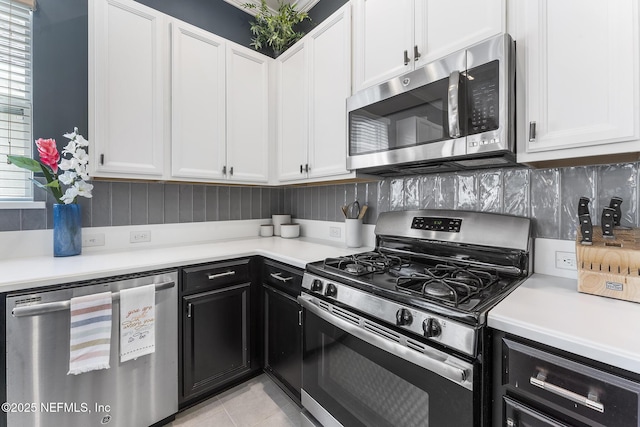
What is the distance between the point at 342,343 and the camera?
1.29 meters

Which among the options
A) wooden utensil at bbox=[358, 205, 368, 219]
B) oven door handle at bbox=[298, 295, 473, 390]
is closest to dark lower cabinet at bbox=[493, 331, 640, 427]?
oven door handle at bbox=[298, 295, 473, 390]

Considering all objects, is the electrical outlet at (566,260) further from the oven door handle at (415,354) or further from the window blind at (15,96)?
the window blind at (15,96)

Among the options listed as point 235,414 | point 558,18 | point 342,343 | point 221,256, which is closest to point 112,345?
point 221,256

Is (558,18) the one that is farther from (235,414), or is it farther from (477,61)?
(235,414)

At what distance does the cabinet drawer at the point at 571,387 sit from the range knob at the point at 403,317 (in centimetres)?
29

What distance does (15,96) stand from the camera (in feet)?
5.54

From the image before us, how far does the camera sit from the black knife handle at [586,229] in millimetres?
1022

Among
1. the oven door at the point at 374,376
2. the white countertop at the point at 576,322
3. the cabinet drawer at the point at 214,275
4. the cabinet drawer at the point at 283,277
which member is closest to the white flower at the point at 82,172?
the cabinet drawer at the point at 214,275

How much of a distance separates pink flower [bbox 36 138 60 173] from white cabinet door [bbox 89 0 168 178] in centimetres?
18

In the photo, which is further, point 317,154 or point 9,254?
point 317,154

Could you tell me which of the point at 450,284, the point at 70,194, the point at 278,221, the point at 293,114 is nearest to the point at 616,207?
the point at 450,284

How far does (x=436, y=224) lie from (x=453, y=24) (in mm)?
990

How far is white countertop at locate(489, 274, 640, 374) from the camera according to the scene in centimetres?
68

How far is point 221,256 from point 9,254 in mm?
1213
